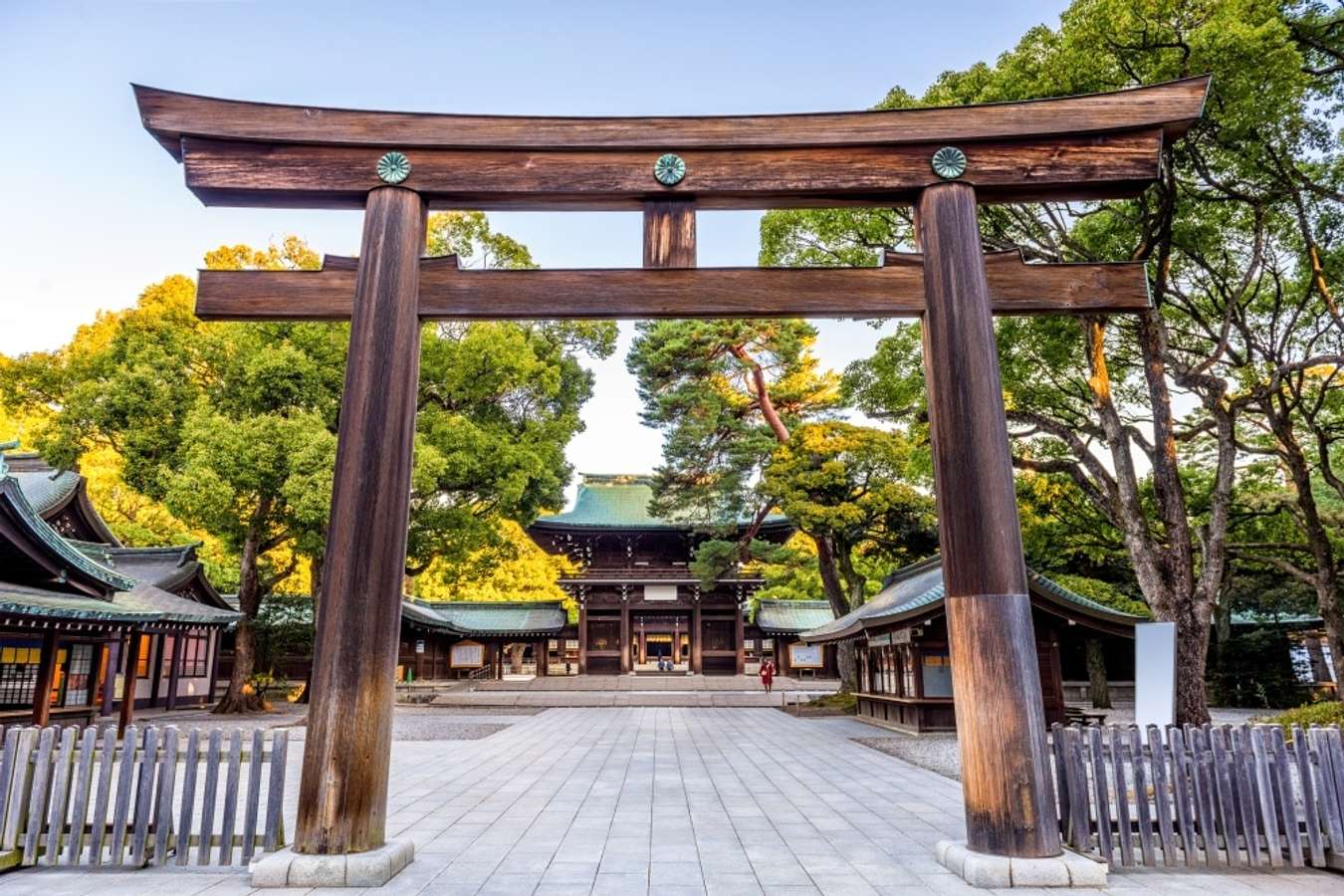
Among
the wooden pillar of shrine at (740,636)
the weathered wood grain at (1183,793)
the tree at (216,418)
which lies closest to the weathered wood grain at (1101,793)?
the weathered wood grain at (1183,793)

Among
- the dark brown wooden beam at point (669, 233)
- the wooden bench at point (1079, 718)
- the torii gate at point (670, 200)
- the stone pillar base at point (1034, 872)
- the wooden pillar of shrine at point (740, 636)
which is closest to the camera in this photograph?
the stone pillar base at point (1034, 872)

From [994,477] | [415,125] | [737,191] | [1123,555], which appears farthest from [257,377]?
[1123,555]

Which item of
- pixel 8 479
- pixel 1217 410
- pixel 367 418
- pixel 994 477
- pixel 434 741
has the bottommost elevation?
pixel 434 741

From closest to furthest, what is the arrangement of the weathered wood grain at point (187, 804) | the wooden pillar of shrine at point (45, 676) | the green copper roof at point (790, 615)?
the weathered wood grain at point (187, 804) < the wooden pillar of shrine at point (45, 676) < the green copper roof at point (790, 615)

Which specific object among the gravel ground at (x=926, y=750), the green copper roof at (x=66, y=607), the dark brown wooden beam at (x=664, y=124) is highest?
the dark brown wooden beam at (x=664, y=124)

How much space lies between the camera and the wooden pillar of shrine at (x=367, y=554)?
475 centimetres

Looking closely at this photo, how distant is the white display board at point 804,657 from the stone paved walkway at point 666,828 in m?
20.9

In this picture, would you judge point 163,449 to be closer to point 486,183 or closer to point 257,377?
point 257,377

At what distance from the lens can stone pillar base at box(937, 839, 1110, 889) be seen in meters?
4.55

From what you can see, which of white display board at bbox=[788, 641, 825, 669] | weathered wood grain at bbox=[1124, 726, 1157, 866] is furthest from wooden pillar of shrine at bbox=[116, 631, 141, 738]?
white display board at bbox=[788, 641, 825, 669]

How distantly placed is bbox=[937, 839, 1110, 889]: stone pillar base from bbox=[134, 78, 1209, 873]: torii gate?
1468mm

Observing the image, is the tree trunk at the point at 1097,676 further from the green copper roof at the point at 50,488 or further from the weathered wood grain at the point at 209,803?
the green copper roof at the point at 50,488

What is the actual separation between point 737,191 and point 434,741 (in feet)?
39.9

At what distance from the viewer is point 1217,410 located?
37.2 feet
